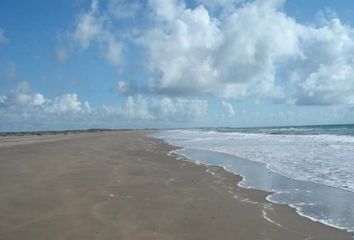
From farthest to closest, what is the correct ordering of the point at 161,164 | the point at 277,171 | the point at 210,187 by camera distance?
the point at 161,164 → the point at 277,171 → the point at 210,187

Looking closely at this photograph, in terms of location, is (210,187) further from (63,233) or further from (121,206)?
(63,233)

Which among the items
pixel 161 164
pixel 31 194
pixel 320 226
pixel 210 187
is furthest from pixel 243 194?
pixel 161 164

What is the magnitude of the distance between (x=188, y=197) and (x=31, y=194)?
13.0 ft

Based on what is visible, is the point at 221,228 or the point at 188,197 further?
the point at 188,197

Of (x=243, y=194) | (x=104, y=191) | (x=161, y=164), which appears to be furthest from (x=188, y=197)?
(x=161, y=164)

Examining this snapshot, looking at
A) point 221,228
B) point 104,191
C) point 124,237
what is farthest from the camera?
point 104,191

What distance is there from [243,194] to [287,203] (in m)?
1.45

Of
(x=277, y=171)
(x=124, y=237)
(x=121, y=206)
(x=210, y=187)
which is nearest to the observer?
(x=124, y=237)

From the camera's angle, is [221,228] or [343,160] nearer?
[221,228]

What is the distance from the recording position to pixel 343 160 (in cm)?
1797

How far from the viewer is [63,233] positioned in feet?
22.2

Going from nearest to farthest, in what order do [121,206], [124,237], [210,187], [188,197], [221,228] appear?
1. [124,237]
2. [221,228]
3. [121,206]
4. [188,197]
5. [210,187]

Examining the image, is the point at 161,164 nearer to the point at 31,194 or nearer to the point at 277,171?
the point at 277,171

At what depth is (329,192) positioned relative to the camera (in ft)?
34.8
